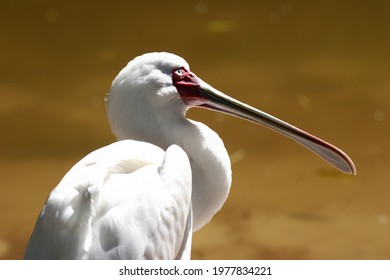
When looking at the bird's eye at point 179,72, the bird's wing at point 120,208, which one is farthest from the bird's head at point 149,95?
A: the bird's wing at point 120,208

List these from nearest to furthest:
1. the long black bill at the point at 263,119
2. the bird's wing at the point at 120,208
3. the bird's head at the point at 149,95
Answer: the bird's wing at the point at 120,208, the bird's head at the point at 149,95, the long black bill at the point at 263,119

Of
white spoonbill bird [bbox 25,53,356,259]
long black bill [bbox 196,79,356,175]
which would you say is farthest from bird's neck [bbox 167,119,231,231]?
long black bill [bbox 196,79,356,175]

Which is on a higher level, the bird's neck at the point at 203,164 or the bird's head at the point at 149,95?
the bird's head at the point at 149,95

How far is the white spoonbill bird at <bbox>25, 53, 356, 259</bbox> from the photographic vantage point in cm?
243

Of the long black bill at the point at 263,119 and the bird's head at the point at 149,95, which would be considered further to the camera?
the long black bill at the point at 263,119

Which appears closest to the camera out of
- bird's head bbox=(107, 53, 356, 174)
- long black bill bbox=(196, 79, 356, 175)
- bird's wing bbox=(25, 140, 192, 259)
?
bird's wing bbox=(25, 140, 192, 259)

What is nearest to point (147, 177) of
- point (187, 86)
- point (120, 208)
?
point (120, 208)

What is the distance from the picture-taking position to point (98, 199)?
247 cm

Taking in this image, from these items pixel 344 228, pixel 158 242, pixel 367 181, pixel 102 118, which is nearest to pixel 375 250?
pixel 344 228

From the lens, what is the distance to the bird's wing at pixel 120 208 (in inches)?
95.0

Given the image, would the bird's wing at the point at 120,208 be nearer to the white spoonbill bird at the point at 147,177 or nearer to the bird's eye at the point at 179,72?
the white spoonbill bird at the point at 147,177

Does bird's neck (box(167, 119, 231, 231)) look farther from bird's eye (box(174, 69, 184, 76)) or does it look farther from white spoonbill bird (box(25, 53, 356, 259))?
bird's eye (box(174, 69, 184, 76))

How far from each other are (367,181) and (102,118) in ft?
5.57
